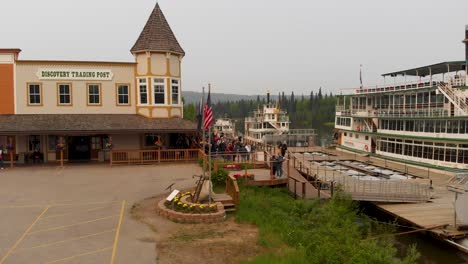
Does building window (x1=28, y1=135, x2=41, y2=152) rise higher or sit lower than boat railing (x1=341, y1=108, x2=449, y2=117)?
lower

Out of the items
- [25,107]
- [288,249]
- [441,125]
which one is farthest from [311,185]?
[25,107]

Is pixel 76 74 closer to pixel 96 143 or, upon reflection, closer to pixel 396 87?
pixel 96 143

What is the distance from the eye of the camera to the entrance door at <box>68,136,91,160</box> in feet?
95.7

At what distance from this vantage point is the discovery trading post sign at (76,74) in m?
28.6

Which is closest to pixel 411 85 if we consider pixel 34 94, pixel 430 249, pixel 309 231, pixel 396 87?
pixel 396 87

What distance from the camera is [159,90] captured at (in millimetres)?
29750

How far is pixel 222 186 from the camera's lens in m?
20.2

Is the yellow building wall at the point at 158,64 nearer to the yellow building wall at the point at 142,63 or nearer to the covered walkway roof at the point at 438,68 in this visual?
the yellow building wall at the point at 142,63

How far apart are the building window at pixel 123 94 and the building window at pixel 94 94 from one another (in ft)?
4.60

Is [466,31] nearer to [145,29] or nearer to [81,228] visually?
[145,29]

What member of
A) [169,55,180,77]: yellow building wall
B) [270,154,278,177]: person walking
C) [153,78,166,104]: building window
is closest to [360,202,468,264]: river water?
[270,154,278,177]: person walking

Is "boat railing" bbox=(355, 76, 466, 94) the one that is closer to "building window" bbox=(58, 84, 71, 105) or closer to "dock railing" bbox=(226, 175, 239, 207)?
"dock railing" bbox=(226, 175, 239, 207)

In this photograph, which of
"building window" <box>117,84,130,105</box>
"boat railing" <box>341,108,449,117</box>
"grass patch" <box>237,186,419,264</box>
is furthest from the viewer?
"boat railing" <box>341,108,449,117</box>

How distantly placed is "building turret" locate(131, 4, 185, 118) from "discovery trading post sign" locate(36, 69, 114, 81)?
2315 mm
